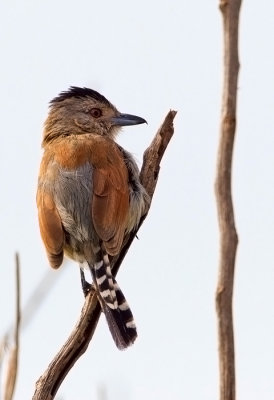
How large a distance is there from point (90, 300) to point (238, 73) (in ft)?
11.1

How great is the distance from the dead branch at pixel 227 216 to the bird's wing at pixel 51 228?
11.8 ft

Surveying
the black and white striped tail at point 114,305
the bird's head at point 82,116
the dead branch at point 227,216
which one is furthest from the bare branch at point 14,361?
the bird's head at point 82,116

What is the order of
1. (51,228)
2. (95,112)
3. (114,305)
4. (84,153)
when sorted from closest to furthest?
1. (114,305)
2. (51,228)
3. (84,153)
4. (95,112)

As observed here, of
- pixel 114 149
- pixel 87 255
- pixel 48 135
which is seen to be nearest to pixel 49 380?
pixel 87 255

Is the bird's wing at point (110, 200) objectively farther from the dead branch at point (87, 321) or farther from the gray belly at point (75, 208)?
the dead branch at point (87, 321)

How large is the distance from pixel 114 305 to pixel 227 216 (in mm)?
3322

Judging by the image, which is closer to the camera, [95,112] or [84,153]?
[84,153]

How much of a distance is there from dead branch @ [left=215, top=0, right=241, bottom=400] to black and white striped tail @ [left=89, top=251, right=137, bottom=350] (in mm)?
2951

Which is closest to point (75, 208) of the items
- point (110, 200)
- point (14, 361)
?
point (110, 200)

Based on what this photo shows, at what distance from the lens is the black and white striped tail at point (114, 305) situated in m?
4.59

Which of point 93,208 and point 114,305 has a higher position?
point 93,208

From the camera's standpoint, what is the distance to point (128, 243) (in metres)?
5.55

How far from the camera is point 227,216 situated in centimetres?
161

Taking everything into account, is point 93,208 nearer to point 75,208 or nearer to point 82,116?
point 75,208
